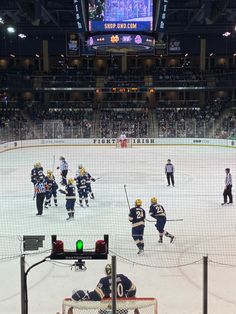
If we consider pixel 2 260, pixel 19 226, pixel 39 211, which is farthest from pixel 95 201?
pixel 2 260

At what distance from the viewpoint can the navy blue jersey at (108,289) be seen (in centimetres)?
454

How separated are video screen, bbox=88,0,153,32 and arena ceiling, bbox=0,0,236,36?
10.6 meters

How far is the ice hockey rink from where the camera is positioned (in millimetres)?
6172

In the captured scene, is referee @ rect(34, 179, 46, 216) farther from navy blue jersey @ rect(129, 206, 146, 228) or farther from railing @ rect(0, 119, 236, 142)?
railing @ rect(0, 119, 236, 142)

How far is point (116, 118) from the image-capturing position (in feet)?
115

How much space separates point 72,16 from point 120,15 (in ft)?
69.1

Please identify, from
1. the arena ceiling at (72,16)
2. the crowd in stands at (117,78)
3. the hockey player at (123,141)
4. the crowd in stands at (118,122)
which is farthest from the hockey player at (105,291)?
the crowd in stands at (117,78)

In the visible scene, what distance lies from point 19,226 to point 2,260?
2.41 meters

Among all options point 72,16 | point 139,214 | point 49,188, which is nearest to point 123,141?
point 72,16

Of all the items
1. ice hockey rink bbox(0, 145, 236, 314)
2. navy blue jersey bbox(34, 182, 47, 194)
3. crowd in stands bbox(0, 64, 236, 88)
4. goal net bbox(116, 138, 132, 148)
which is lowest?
ice hockey rink bbox(0, 145, 236, 314)

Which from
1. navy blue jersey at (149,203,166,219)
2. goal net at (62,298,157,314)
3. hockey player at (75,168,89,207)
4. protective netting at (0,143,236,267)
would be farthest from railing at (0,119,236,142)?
goal net at (62,298,157,314)

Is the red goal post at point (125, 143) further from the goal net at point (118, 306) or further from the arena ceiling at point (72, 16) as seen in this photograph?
the goal net at point (118, 306)

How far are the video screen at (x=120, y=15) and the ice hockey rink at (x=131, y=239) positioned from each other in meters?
5.13

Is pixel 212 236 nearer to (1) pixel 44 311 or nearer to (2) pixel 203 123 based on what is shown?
(1) pixel 44 311
